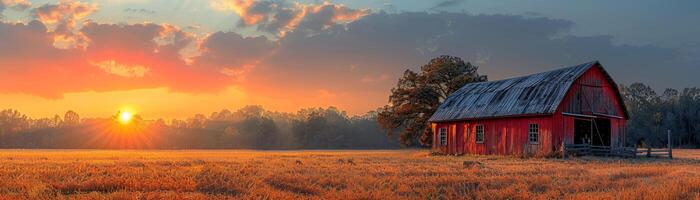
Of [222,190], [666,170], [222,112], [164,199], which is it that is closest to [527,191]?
[222,190]

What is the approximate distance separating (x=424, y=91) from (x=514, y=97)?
14.5 meters

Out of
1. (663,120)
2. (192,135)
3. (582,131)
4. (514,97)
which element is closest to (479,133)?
(514,97)

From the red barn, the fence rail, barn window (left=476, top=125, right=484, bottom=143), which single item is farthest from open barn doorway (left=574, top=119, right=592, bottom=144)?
barn window (left=476, top=125, right=484, bottom=143)

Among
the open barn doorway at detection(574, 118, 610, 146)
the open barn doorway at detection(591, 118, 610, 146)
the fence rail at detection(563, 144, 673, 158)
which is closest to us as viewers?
the fence rail at detection(563, 144, 673, 158)

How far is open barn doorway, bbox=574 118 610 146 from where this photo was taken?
38.7 m

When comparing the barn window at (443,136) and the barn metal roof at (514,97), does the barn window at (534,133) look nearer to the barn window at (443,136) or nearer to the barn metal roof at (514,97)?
the barn metal roof at (514,97)

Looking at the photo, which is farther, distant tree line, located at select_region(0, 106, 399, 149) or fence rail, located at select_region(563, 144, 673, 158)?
distant tree line, located at select_region(0, 106, 399, 149)

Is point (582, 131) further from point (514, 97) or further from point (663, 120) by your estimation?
point (663, 120)

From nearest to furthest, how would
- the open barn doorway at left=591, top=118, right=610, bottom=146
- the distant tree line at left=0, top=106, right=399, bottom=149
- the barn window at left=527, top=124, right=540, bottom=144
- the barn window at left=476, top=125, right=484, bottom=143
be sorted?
the barn window at left=527, top=124, right=540, bottom=144
the open barn doorway at left=591, top=118, right=610, bottom=146
the barn window at left=476, top=125, right=484, bottom=143
the distant tree line at left=0, top=106, right=399, bottom=149

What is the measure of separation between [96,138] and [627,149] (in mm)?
85057

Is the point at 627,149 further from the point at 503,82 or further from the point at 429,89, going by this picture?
the point at 429,89

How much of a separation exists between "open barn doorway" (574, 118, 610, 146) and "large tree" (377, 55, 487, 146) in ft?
48.2

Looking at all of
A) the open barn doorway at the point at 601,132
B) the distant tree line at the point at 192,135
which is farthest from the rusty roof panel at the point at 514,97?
the distant tree line at the point at 192,135

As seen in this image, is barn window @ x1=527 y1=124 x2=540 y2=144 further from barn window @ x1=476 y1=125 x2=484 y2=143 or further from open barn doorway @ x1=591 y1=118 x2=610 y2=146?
open barn doorway @ x1=591 y1=118 x2=610 y2=146
